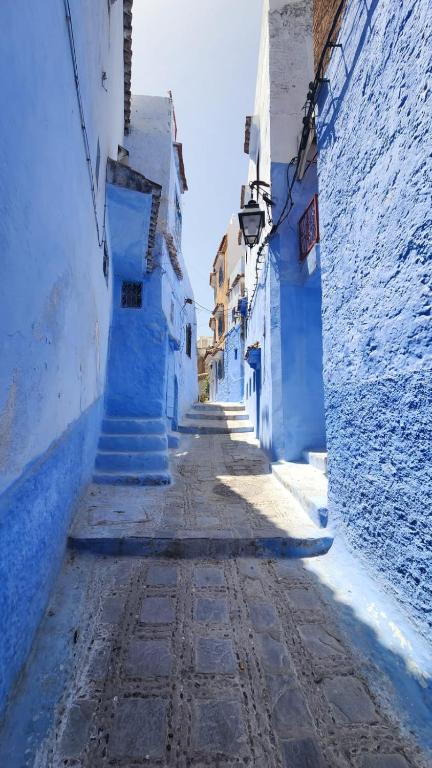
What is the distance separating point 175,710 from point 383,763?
3.28 feet

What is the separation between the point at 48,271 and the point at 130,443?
4050 mm

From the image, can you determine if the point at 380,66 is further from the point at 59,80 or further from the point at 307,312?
the point at 307,312

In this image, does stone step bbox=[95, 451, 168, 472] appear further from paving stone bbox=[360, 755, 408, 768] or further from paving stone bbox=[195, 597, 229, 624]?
paving stone bbox=[360, 755, 408, 768]

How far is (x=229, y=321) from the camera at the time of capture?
21.2 meters

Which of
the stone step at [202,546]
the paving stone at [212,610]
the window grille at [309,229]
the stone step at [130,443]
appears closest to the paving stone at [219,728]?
the paving stone at [212,610]

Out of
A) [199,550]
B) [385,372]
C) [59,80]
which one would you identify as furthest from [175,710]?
[59,80]

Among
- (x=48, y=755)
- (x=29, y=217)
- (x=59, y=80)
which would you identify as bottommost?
(x=48, y=755)

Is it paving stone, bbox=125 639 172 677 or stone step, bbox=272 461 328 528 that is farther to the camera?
stone step, bbox=272 461 328 528

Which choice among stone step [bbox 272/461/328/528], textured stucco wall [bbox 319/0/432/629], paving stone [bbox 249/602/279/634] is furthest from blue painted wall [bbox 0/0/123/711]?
stone step [bbox 272/461/328/528]

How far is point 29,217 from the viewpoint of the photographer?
1991 millimetres

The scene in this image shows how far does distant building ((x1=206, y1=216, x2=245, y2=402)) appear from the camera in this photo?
56.5 feet

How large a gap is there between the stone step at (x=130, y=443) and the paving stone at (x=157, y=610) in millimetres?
3500

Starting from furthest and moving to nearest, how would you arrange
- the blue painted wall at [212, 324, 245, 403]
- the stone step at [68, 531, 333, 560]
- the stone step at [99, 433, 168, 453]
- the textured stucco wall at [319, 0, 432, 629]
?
1. the blue painted wall at [212, 324, 245, 403]
2. the stone step at [99, 433, 168, 453]
3. the stone step at [68, 531, 333, 560]
4. the textured stucco wall at [319, 0, 432, 629]

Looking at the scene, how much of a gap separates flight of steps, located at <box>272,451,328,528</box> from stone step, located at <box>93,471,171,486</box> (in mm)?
1867
